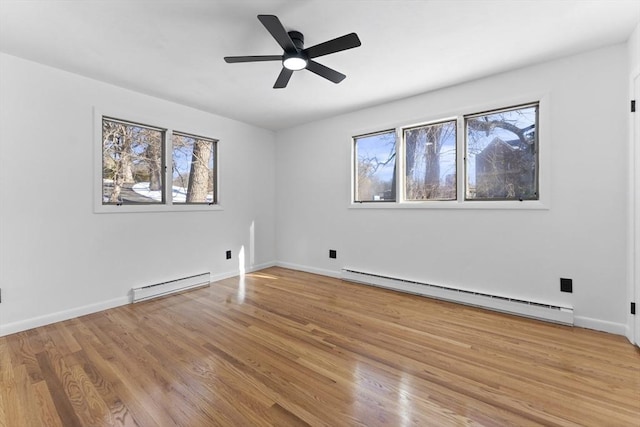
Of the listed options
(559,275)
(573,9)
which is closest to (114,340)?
(559,275)

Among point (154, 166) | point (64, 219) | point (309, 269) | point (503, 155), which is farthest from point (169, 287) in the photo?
point (503, 155)

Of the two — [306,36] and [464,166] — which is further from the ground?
[306,36]

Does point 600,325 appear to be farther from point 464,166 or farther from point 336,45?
point 336,45

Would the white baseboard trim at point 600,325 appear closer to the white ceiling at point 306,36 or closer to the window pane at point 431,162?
the window pane at point 431,162

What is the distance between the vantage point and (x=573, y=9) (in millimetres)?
1967

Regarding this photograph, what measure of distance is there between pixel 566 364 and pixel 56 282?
4.56 meters

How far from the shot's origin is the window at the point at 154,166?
3.21 meters

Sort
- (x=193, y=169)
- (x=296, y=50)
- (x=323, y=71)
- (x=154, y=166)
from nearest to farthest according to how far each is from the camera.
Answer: (x=296, y=50) < (x=323, y=71) < (x=154, y=166) < (x=193, y=169)

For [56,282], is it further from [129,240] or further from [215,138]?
[215,138]

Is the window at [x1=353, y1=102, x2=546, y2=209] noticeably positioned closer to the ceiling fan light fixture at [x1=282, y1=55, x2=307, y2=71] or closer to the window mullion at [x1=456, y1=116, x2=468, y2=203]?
the window mullion at [x1=456, y1=116, x2=468, y2=203]

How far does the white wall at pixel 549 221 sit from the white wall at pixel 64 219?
2656 millimetres

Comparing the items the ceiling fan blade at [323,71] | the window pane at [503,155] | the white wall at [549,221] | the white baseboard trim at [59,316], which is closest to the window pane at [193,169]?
the white baseboard trim at [59,316]

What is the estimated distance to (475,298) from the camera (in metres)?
3.04

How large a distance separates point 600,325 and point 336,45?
11.1 ft
